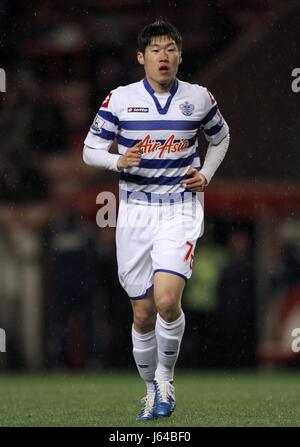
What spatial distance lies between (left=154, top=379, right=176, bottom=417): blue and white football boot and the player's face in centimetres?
172

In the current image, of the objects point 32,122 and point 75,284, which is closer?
point 75,284

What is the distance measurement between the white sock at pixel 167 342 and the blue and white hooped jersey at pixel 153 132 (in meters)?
0.74

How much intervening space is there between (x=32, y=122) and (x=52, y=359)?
362 centimetres

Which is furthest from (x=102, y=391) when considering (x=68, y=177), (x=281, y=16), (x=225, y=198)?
(x=281, y=16)

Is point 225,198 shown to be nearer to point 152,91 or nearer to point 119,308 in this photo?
point 119,308

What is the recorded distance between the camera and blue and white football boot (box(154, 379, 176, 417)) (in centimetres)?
789

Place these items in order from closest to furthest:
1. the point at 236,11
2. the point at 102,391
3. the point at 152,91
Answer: the point at 152,91
the point at 102,391
the point at 236,11

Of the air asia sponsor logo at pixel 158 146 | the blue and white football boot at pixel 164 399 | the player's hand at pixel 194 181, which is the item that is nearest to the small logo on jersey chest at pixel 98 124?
the air asia sponsor logo at pixel 158 146

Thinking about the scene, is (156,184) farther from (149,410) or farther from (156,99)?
(149,410)

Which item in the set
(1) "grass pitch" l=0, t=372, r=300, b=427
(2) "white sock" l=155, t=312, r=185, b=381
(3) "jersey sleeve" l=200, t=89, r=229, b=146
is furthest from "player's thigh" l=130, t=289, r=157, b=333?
(3) "jersey sleeve" l=200, t=89, r=229, b=146

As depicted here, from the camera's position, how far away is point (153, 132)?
7977 millimetres

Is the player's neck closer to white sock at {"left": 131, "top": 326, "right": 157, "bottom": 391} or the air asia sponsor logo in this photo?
the air asia sponsor logo

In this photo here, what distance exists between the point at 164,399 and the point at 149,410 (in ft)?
0.41

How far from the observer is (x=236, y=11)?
18281mm
